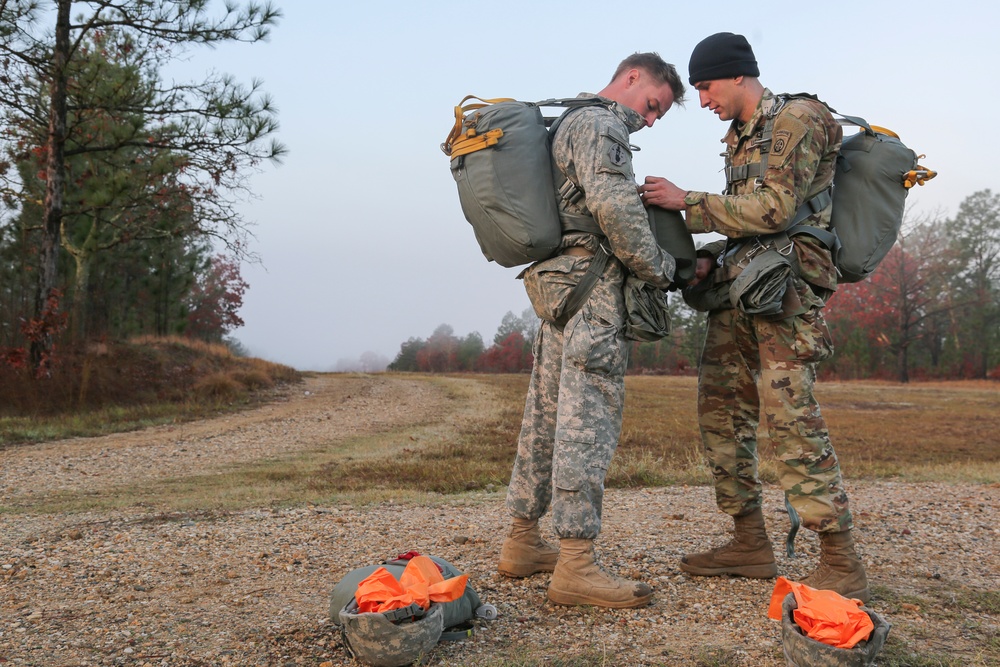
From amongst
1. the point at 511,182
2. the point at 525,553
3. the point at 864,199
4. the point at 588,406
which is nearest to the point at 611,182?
the point at 511,182

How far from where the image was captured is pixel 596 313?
3.57m

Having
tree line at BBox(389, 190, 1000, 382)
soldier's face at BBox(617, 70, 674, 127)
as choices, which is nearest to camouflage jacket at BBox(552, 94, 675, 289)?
soldier's face at BBox(617, 70, 674, 127)

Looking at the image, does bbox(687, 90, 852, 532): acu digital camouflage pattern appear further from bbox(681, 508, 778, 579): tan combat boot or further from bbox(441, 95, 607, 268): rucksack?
bbox(441, 95, 607, 268): rucksack

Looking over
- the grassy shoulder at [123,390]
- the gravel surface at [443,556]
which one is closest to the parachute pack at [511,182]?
the gravel surface at [443,556]

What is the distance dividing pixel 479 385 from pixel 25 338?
40.1 ft

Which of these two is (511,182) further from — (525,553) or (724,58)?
(525,553)

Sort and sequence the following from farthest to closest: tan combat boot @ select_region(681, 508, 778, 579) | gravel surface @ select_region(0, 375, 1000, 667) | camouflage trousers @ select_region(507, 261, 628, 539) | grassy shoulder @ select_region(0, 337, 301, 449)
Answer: grassy shoulder @ select_region(0, 337, 301, 449) → tan combat boot @ select_region(681, 508, 778, 579) → camouflage trousers @ select_region(507, 261, 628, 539) → gravel surface @ select_region(0, 375, 1000, 667)

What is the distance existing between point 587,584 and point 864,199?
2182 millimetres

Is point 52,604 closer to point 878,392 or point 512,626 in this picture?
point 512,626

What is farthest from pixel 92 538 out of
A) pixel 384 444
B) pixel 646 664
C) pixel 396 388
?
pixel 396 388

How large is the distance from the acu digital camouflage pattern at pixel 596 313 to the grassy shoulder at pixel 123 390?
411 inches

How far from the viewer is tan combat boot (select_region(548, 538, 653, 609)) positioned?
344 centimetres

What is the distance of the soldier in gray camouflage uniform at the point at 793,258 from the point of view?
3.42 metres

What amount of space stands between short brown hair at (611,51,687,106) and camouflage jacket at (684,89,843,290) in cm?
41
